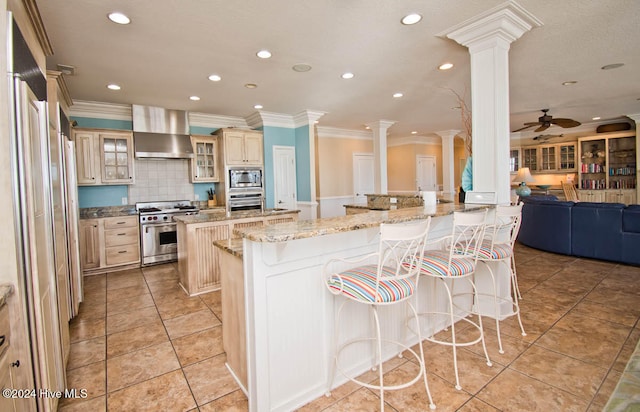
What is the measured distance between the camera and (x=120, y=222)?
486cm

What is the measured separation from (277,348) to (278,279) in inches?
14.9

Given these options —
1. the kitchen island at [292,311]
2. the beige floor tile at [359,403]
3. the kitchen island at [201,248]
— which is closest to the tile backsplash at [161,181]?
the kitchen island at [201,248]

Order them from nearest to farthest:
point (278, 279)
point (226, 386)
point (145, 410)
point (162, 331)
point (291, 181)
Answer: point (278, 279)
point (145, 410)
point (226, 386)
point (162, 331)
point (291, 181)

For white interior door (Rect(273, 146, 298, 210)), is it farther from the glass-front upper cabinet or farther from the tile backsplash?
the glass-front upper cabinet

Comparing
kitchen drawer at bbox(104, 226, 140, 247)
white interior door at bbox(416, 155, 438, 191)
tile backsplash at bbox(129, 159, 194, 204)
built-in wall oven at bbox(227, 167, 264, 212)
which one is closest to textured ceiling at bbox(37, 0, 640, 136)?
tile backsplash at bbox(129, 159, 194, 204)

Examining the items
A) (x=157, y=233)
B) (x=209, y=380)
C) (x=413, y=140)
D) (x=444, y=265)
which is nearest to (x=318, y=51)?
(x=444, y=265)

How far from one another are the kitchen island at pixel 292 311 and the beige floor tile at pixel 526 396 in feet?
2.58

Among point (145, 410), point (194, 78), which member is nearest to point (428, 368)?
point (145, 410)

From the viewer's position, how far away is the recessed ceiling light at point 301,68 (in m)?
3.59

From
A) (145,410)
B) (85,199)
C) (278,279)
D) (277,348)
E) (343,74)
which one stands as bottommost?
(145,410)

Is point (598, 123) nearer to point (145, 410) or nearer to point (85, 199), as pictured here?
point (145, 410)

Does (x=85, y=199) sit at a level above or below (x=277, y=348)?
above

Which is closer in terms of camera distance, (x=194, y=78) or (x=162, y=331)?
(x=162, y=331)

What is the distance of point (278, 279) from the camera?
171 centimetres
